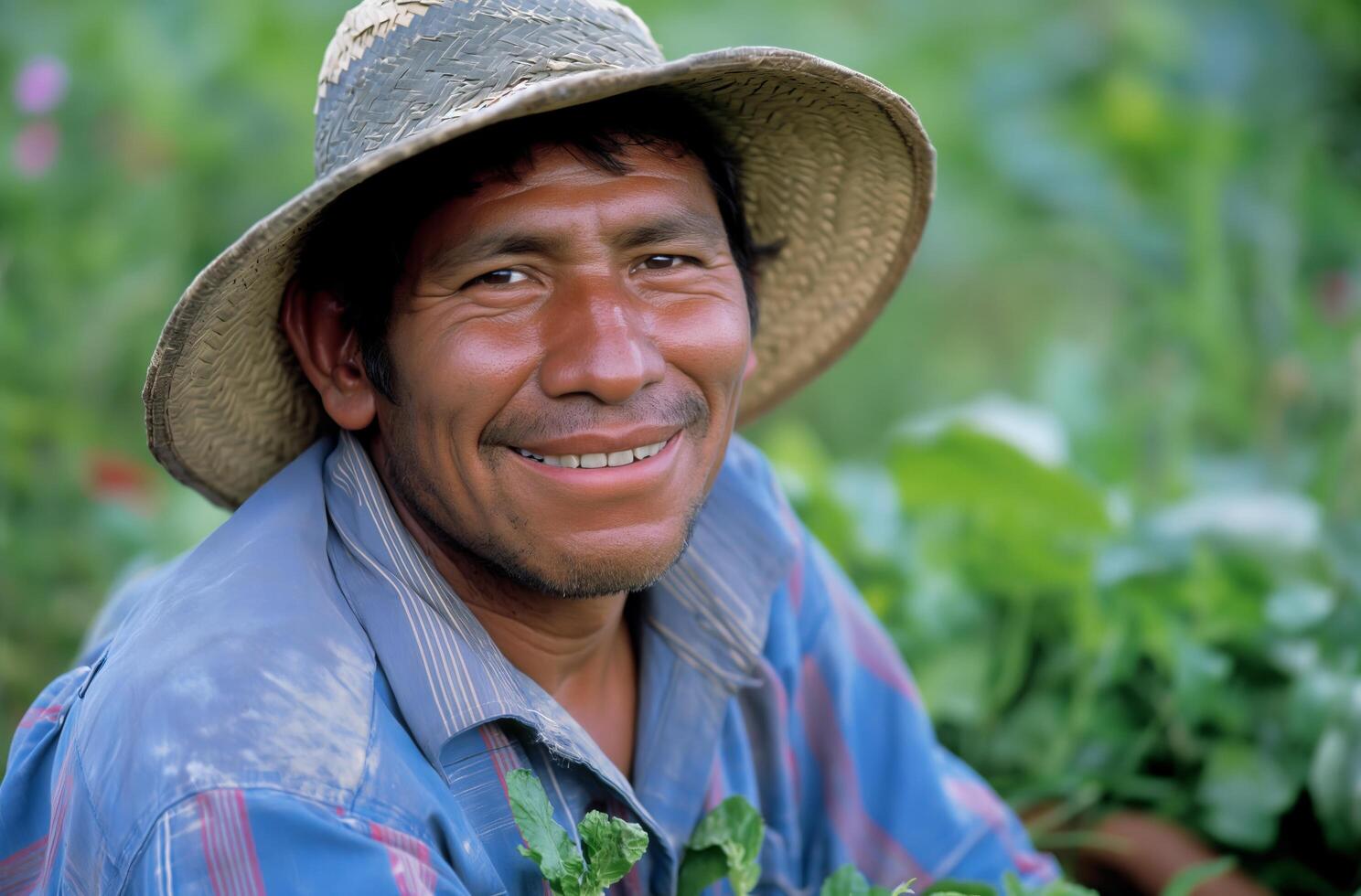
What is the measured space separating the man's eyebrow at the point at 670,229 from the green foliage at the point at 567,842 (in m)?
0.55

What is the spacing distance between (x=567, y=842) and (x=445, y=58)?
2.62 feet

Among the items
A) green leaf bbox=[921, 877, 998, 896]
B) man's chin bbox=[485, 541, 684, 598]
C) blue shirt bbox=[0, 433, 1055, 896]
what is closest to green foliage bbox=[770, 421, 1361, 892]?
blue shirt bbox=[0, 433, 1055, 896]

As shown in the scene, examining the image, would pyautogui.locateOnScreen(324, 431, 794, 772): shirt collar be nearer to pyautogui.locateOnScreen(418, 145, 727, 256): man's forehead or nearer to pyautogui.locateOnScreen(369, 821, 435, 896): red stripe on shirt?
pyautogui.locateOnScreen(369, 821, 435, 896): red stripe on shirt

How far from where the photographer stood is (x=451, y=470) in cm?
159

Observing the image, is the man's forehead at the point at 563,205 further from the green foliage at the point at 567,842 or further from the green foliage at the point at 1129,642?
the green foliage at the point at 1129,642

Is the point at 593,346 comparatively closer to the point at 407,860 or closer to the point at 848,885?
the point at 407,860

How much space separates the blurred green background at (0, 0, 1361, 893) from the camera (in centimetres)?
240

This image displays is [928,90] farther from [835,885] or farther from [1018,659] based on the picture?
[835,885]

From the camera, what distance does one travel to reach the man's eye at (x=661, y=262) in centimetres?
160

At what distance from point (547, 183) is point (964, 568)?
1376mm

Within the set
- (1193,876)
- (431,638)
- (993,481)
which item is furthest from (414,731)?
(993,481)

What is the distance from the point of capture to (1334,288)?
3924mm

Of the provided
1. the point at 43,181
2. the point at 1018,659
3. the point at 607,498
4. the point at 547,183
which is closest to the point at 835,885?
the point at 607,498

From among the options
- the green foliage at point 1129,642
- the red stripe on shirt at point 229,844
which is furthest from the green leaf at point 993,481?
the red stripe on shirt at point 229,844
